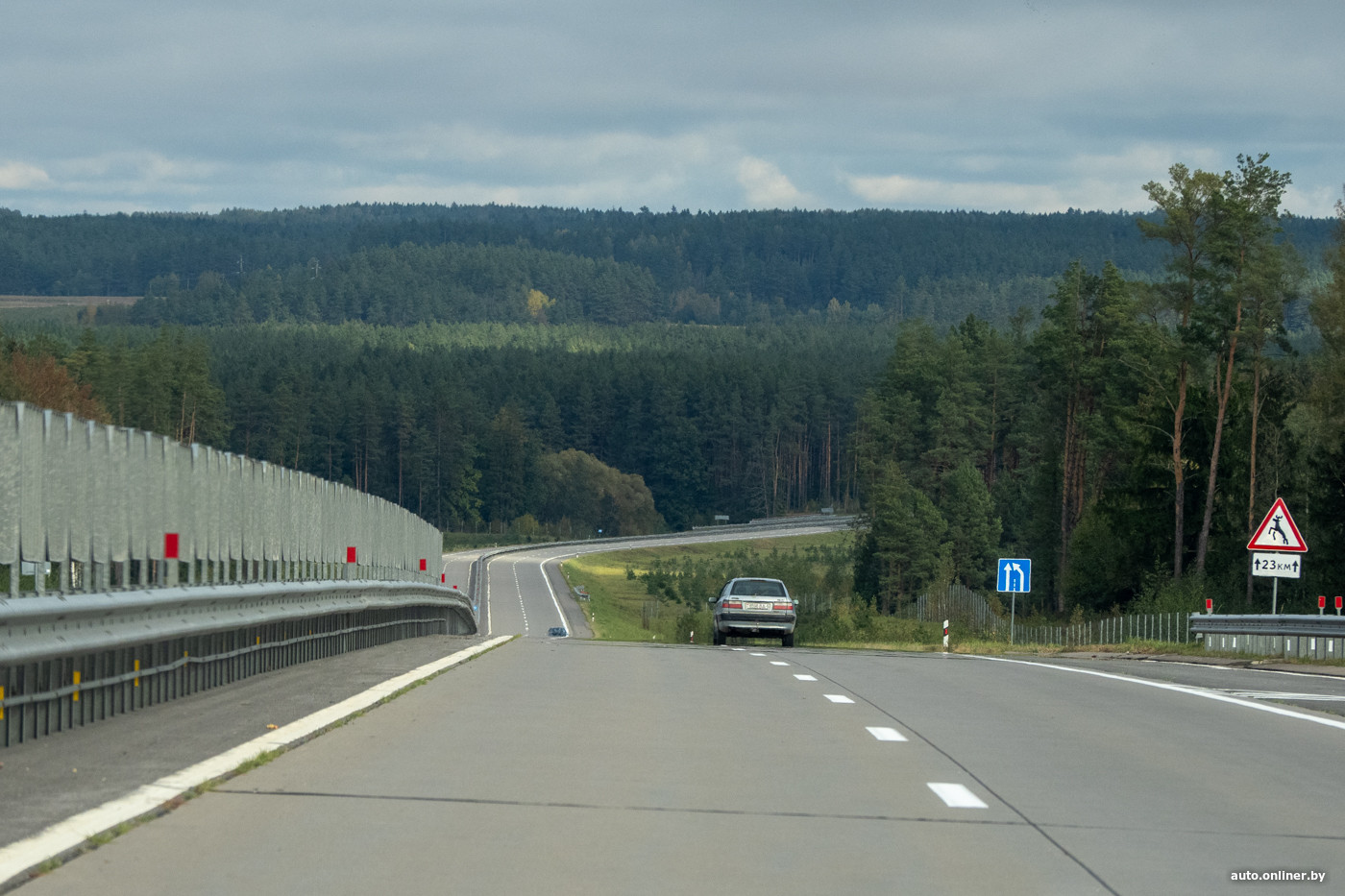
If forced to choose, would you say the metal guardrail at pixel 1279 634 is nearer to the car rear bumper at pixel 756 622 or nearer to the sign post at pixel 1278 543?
the sign post at pixel 1278 543

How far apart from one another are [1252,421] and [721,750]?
2110 inches

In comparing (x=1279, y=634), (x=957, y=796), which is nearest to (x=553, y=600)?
(x=1279, y=634)

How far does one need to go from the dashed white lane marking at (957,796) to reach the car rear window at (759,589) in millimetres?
24852

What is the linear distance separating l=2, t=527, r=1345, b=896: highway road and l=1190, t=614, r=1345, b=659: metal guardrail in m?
13.7

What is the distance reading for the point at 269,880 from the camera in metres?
6.34

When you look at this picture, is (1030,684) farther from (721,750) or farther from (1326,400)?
(1326,400)

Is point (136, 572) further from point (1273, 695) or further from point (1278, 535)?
point (1278, 535)

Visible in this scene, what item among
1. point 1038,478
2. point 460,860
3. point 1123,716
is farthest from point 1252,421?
point 460,860

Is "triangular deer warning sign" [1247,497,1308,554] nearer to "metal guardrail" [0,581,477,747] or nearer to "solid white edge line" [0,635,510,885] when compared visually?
"metal guardrail" [0,581,477,747]

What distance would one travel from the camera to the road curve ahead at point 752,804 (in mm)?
6648

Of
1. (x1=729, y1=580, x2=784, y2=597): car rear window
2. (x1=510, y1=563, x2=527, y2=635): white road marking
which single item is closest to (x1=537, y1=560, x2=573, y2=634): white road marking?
(x1=510, y1=563, x2=527, y2=635): white road marking

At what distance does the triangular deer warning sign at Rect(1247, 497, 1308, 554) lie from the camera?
27.5 meters

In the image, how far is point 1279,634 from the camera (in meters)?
29.5

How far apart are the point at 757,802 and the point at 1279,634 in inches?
912
